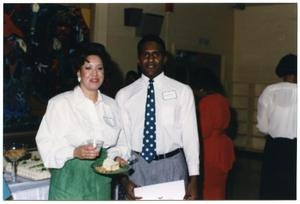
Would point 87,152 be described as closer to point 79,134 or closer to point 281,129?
point 79,134

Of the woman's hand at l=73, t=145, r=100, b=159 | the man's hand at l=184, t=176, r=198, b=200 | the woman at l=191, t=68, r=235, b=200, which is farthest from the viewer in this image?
the woman at l=191, t=68, r=235, b=200

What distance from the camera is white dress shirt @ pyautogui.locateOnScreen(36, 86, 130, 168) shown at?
66.1 inches

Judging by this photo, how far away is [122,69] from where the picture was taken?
4.58m

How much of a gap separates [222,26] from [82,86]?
4662 mm

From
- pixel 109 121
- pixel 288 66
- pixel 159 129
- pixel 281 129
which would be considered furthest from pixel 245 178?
pixel 109 121

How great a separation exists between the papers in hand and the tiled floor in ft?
6.99

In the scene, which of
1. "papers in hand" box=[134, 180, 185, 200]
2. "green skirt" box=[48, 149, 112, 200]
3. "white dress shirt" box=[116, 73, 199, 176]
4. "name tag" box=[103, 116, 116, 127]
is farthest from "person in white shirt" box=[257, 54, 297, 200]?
"green skirt" box=[48, 149, 112, 200]

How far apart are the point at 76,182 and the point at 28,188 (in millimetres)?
337

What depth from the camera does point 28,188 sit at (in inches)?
74.7

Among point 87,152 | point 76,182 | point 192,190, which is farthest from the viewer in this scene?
point 192,190

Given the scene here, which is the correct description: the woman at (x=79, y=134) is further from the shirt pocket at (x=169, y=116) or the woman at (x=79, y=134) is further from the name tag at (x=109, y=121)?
the shirt pocket at (x=169, y=116)

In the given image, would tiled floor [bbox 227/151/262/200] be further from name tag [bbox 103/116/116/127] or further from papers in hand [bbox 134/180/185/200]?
name tag [bbox 103/116/116/127]

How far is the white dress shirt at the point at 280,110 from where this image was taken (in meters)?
2.94

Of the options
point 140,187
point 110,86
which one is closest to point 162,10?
point 110,86
